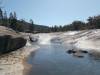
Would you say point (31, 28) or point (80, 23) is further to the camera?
point (31, 28)

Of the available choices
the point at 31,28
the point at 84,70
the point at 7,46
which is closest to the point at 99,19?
the point at 31,28

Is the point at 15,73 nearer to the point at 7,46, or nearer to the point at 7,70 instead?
the point at 7,70

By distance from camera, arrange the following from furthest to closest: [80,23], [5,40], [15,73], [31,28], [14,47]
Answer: [31,28], [80,23], [14,47], [5,40], [15,73]

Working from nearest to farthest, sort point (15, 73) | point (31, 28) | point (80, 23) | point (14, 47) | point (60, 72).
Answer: point (15, 73), point (60, 72), point (14, 47), point (80, 23), point (31, 28)

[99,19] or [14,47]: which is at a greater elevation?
[99,19]

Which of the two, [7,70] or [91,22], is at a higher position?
[91,22]

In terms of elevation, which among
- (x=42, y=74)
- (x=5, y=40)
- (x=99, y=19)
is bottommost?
(x=42, y=74)

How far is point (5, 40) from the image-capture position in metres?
32.5

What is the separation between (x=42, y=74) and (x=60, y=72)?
2133 mm

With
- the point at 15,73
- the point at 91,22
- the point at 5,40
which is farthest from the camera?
the point at 91,22

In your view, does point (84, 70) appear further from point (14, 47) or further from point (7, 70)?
point (14, 47)

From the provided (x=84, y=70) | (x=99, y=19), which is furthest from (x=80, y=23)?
(x=84, y=70)

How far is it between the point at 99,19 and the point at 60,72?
229 ft

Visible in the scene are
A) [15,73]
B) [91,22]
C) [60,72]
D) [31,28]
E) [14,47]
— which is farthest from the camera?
[31,28]
